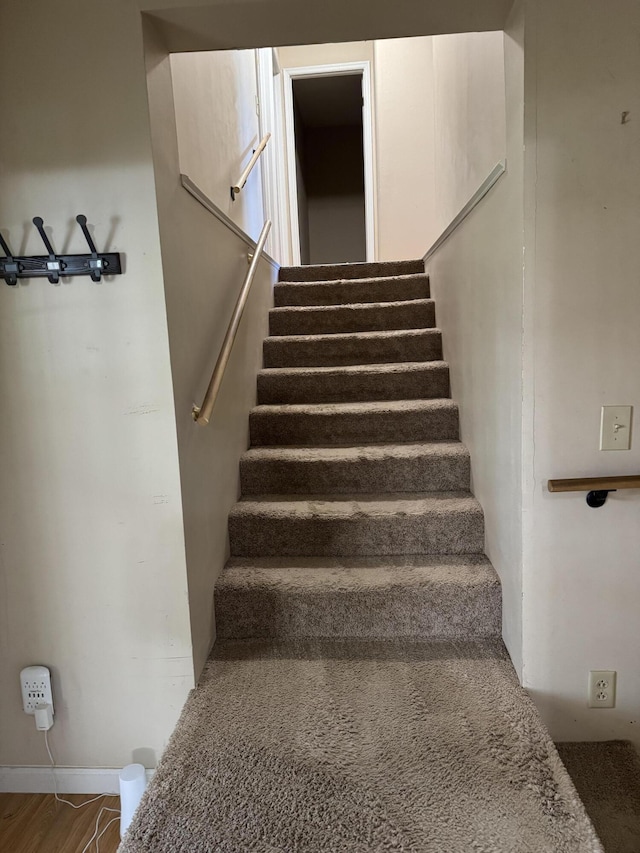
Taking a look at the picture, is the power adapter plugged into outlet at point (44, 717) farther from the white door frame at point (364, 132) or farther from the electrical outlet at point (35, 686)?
the white door frame at point (364, 132)

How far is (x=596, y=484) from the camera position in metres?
1.36

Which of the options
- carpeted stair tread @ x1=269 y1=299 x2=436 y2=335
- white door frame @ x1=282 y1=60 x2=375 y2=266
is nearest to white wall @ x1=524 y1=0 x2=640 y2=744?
carpeted stair tread @ x1=269 y1=299 x2=436 y2=335

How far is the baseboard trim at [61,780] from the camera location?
63.2 inches

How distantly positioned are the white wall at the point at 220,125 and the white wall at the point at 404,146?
4.46 feet

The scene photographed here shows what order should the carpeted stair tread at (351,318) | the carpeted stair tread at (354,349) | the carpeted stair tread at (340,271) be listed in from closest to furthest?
1. the carpeted stair tread at (354,349)
2. the carpeted stair tread at (351,318)
3. the carpeted stair tread at (340,271)

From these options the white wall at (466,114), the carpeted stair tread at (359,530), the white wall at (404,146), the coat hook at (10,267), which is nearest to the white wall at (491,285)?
the white wall at (466,114)

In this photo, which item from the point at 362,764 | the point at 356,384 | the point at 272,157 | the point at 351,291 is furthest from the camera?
the point at 272,157

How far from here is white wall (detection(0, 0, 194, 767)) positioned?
4.42ft

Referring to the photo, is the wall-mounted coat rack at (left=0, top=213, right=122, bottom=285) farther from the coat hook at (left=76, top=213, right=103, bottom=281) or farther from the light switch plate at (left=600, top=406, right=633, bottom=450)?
the light switch plate at (left=600, top=406, right=633, bottom=450)

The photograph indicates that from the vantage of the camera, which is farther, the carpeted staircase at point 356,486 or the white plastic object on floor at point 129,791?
the carpeted staircase at point 356,486

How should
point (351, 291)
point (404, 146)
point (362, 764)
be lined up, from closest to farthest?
point (362, 764), point (351, 291), point (404, 146)

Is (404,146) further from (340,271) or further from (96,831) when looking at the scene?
(96,831)

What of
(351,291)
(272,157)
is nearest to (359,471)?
(351,291)

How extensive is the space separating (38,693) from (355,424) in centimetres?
157
